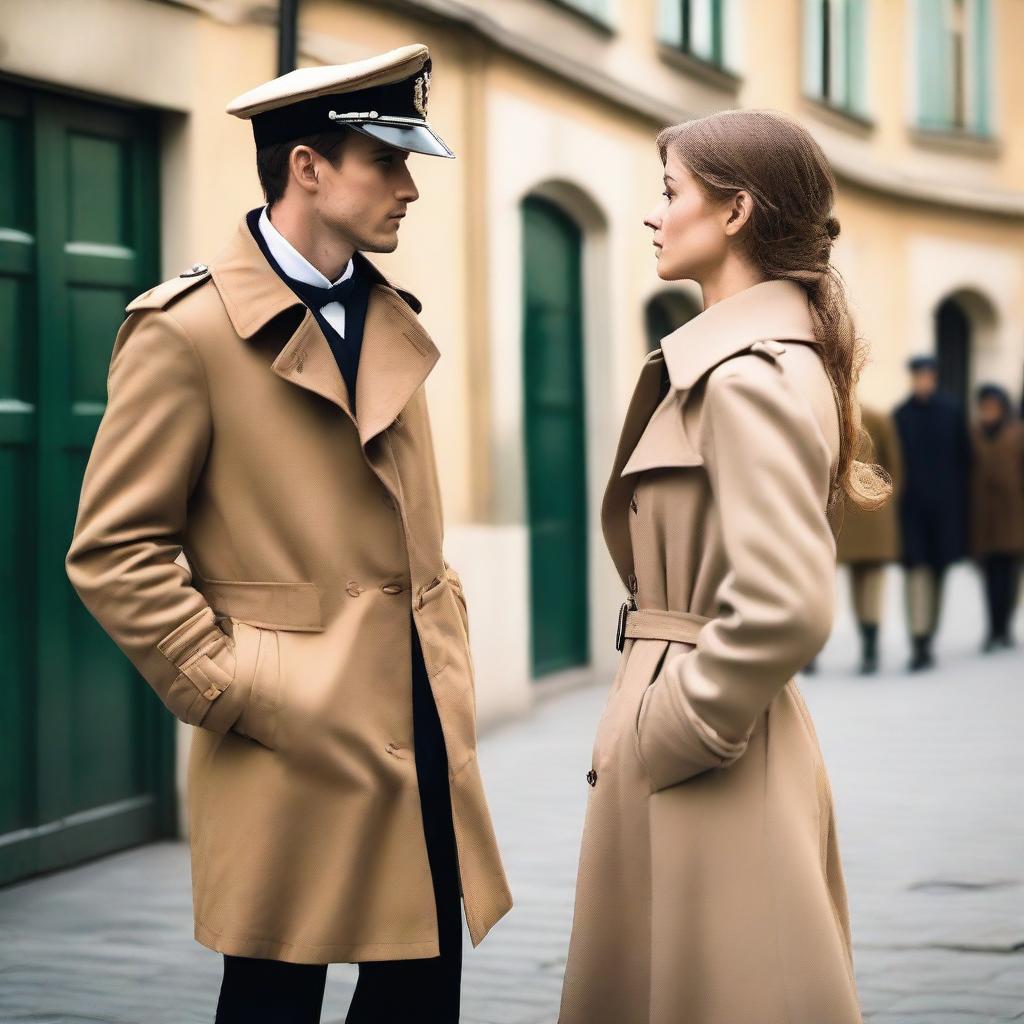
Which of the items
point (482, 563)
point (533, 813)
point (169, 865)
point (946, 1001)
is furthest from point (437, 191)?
point (946, 1001)

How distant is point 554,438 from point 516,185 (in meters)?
1.66

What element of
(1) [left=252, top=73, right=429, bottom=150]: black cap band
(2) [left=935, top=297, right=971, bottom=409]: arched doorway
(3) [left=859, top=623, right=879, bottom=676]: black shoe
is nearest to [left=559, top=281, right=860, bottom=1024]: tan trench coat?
(1) [left=252, top=73, right=429, bottom=150]: black cap band

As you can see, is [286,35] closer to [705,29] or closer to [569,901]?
[569,901]

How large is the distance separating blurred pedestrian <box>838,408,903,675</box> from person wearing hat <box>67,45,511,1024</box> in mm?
8305

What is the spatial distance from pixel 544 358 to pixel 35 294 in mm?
4930

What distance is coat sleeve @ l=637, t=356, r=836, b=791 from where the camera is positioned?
2701 mm

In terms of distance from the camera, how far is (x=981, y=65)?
65.4 feet

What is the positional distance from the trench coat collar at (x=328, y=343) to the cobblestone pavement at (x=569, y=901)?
2.02m

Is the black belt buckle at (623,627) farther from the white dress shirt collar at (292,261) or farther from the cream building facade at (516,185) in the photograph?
the cream building facade at (516,185)

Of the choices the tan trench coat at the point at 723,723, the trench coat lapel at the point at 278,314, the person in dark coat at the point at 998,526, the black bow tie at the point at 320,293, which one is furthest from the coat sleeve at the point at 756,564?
the person in dark coat at the point at 998,526

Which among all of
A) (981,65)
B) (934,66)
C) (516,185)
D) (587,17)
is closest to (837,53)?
(934,66)

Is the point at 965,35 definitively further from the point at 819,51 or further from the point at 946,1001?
the point at 946,1001

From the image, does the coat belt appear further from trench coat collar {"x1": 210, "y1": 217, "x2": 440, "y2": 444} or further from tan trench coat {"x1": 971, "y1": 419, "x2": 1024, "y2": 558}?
tan trench coat {"x1": 971, "y1": 419, "x2": 1024, "y2": 558}

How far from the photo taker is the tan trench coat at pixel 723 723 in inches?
107
